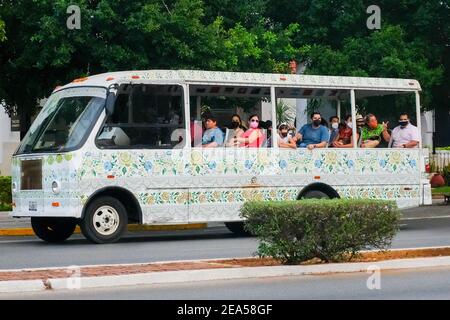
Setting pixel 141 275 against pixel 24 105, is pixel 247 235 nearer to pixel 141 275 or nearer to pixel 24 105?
pixel 141 275

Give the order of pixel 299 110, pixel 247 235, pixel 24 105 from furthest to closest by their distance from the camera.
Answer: pixel 24 105 < pixel 299 110 < pixel 247 235

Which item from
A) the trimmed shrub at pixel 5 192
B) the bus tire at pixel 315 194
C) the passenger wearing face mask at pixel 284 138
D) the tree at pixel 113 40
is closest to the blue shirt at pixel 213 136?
the passenger wearing face mask at pixel 284 138

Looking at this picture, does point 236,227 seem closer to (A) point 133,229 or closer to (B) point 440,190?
(A) point 133,229

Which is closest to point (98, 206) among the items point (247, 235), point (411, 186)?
point (247, 235)

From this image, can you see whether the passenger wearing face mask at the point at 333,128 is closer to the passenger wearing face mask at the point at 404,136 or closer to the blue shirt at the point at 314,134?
the blue shirt at the point at 314,134

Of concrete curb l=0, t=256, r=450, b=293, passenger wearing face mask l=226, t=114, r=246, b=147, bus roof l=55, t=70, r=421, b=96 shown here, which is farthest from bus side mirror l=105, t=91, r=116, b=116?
concrete curb l=0, t=256, r=450, b=293

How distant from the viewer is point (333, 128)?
2328 centimetres

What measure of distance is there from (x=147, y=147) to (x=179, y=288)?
7569 millimetres

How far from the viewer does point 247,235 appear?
22.6 metres

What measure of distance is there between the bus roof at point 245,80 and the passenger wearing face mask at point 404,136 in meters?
0.77

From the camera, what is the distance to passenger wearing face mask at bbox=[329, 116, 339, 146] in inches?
908

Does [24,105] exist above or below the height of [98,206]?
above

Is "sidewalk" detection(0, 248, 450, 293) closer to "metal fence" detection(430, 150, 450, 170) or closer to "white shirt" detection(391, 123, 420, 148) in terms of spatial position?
"white shirt" detection(391, 123, 420, 148)
